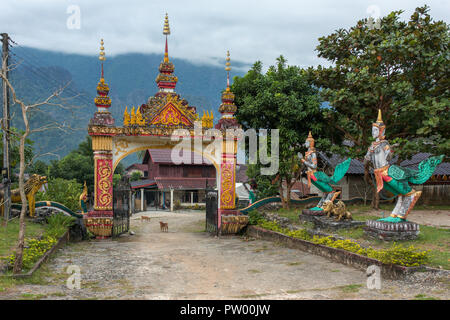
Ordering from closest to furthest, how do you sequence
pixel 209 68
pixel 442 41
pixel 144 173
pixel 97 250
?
pixel 97 250 < pixel 442 41 < pixel 144 173 < pixel 209 68

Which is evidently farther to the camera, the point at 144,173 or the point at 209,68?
the point at 209,68

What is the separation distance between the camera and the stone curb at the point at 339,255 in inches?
291

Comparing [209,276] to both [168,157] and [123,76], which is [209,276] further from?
[123,76]

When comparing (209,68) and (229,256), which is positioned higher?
(209,68)

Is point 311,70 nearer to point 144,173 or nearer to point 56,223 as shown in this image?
point 56,223

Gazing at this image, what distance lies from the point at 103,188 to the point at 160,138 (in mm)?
2646

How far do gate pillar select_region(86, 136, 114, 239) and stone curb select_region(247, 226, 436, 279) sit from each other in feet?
17.1

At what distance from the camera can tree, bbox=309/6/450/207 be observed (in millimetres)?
13469

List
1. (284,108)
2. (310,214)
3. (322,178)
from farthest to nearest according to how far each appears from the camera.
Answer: (284,108) → (310,214) → (322,178)

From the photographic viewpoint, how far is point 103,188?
1362 cm

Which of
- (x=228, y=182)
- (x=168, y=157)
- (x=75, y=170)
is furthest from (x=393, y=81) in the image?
(x=75, y=170)

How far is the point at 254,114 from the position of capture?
15938mm

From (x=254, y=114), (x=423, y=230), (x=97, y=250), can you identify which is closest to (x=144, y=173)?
(x=254, y=114)

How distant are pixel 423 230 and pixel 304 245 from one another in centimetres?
331
